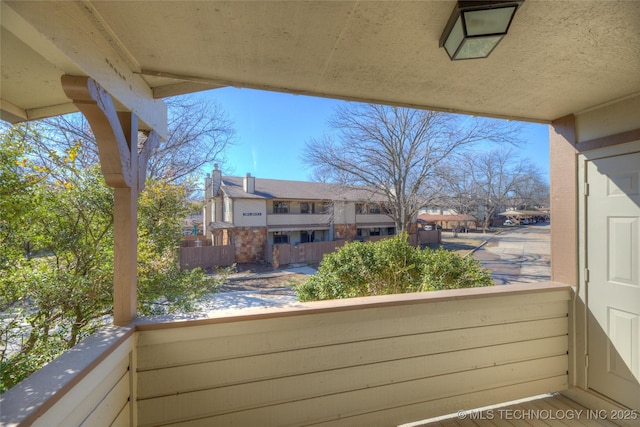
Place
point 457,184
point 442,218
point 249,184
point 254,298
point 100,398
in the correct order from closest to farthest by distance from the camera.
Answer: point 100,398 < point 254,298 < point 457,184 < point 249,184 < point 442,218

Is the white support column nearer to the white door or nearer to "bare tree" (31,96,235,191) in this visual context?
the white door

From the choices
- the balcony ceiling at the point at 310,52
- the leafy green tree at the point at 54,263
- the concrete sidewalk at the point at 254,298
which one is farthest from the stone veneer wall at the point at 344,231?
the balcony ceiling at the point at 310,52

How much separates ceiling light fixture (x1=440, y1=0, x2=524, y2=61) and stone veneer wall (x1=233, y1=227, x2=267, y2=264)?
12.3m

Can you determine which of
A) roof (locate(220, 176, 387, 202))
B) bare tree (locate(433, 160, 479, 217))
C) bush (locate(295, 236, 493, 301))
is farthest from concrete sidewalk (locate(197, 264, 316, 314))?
bare tree (locate(433, 160, 479, 217))

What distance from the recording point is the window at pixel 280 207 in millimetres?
14538

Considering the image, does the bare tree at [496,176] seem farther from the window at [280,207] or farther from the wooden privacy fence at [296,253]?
the window at [280,207]

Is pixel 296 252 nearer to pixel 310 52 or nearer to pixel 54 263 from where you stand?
pixel 54 263

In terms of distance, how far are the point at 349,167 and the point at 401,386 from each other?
8.94 meters

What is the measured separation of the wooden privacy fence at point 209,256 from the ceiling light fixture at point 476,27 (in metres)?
10.5

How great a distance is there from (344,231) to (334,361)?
1368 centimetres

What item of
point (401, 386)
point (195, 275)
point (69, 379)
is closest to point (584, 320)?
point (401, 386)

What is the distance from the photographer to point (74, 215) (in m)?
2.66

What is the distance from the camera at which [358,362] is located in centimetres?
172

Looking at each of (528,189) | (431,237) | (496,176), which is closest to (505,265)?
(496,176)
